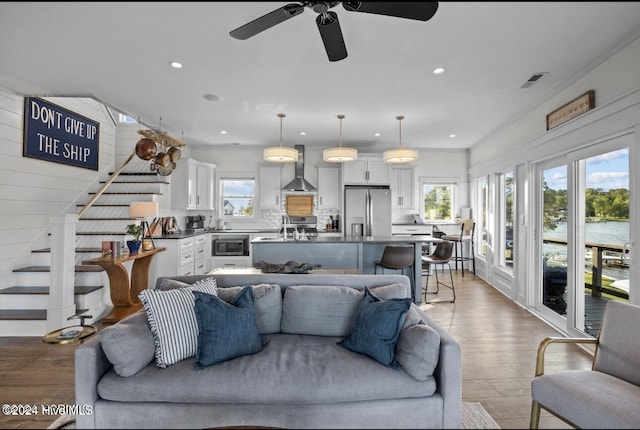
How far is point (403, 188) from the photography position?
6.60m

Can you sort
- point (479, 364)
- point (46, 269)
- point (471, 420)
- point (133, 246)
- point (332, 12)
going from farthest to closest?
point (133, 246) < point (46, 269) < point (479, 364) < point (471, 420) < point (332, 12)

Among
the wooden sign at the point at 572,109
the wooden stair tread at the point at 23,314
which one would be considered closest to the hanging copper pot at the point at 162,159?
the wooden stair tread at the point at 23,314

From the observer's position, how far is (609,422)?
4.25 feet

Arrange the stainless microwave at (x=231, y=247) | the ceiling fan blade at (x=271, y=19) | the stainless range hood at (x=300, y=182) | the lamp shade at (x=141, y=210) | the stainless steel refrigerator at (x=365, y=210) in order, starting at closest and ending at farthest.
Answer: the ceiling fan blade at (x=271, y=19) < the lamp shade at (x=141, y=210) < the stainless microwave at (x=231, y=247) < the stainless steel refrigerator at (x=365, y=210) < the stainless range hood at (x=300, y=182)

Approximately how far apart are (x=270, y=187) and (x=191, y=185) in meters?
1.53

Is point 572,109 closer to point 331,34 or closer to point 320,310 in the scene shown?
point 331,34

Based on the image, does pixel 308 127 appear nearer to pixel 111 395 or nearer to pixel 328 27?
pixel 328 27

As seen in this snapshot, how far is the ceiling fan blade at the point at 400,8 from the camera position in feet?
4.75

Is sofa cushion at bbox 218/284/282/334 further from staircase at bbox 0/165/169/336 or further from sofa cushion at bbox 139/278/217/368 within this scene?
staircase at bbox 0/165/169/336

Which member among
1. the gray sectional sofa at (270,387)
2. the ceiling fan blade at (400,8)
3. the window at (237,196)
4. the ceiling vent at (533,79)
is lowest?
the gray sectional sofa at (270,387)

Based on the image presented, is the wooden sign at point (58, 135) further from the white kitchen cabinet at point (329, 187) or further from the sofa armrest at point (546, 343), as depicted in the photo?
the sofa armrest at point (546, 343)

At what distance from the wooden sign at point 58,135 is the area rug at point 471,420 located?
3.30 metres

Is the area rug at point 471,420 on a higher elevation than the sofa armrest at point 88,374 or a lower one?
lower

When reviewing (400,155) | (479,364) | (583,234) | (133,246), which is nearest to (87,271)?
(133,246)
